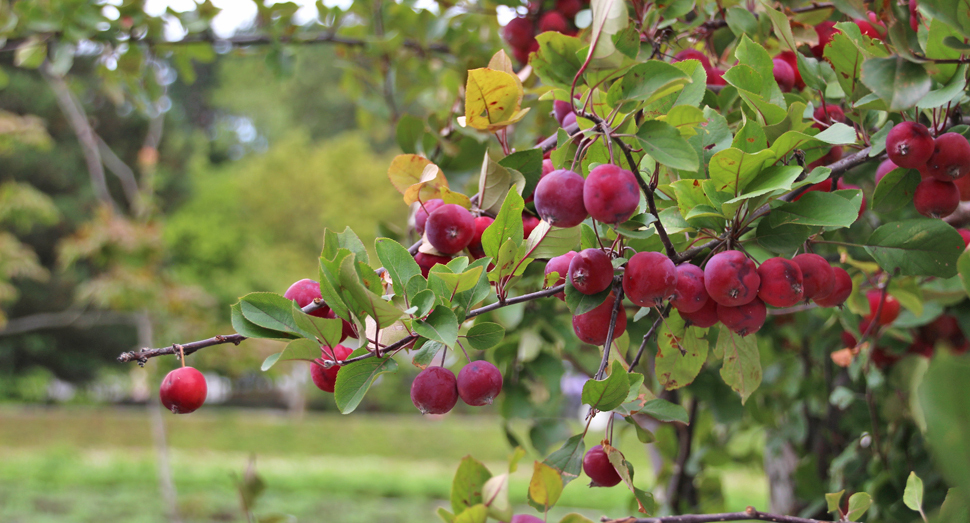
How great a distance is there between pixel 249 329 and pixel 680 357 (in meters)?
0.48

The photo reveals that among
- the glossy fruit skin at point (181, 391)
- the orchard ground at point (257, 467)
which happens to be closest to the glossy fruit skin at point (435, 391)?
the glossy fruit skin at point (181, 391)

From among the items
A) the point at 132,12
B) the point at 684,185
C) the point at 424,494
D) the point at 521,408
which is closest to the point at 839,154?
the point at 684,185

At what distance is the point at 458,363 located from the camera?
1572mm

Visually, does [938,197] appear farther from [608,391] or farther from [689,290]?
[608,391]

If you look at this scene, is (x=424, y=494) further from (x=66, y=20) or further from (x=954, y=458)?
(x=954, y=458)

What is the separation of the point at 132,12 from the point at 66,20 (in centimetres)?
14

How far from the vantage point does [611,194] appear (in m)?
0.51

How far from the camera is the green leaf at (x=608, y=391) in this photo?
1.83 feet

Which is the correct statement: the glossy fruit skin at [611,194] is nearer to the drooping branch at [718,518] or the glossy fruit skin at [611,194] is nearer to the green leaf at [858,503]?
the drooping branch at [718,518]

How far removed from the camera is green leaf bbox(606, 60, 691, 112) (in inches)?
20.8

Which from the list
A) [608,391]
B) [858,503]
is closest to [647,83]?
[608,391]

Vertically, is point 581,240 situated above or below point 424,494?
above

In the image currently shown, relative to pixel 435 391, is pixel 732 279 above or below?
above

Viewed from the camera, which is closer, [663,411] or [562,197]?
[562,197]
